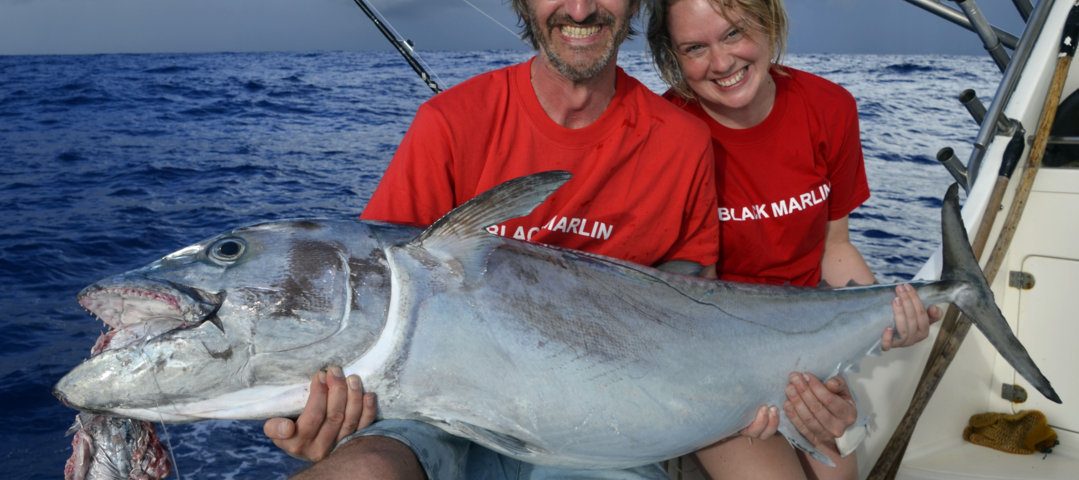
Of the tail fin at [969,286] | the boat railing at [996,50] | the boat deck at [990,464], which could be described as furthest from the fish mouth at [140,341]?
the boat railing at [996,50]

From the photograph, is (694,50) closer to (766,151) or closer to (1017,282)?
(766,151)

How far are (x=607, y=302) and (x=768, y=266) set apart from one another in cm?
105

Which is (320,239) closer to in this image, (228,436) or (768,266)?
(768,266)

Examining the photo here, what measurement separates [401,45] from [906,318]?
2692 millimetres

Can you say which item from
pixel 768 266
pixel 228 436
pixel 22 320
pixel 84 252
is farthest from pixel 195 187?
pixel 768 266

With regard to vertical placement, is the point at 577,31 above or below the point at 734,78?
above

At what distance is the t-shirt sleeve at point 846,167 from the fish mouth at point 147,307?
6.71 ft

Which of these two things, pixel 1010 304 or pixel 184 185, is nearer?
pixel 1010 304

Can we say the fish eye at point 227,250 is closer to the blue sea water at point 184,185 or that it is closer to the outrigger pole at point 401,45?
the blue sea water at point 184,185

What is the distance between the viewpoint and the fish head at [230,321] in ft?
5.15

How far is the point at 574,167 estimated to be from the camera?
7.82 ft

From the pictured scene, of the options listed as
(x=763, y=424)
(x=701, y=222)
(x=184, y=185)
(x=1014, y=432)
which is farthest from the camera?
(x=184, y=185)

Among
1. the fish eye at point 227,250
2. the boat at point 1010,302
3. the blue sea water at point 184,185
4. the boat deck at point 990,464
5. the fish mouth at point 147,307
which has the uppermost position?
the fish eye at point 227,250

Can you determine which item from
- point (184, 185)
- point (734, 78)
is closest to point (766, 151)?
point (734, 78)
